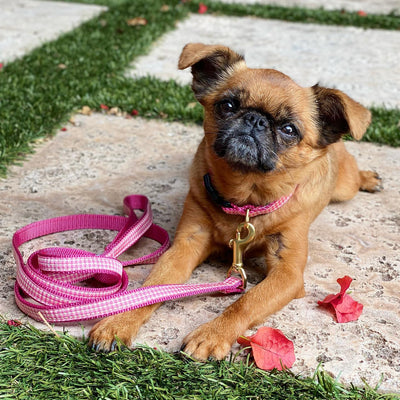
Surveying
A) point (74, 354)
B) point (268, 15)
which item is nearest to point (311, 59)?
point (268, 15)

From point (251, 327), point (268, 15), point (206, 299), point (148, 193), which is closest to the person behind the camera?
point (251, 327)

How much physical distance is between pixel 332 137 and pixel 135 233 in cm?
120

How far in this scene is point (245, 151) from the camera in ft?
9.39

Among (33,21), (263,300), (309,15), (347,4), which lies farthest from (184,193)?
(347,4)

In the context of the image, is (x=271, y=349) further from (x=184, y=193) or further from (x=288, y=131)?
(x=184, y=193)

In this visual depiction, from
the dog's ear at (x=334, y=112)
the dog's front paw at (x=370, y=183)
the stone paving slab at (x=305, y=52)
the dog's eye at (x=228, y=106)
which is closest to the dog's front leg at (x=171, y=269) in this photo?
the dog's eye at (x=228, y=106)

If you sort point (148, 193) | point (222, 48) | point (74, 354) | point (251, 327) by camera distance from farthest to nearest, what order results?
point (148, 193) < point (222, 48) < point (251, 327) < point (74, 354)

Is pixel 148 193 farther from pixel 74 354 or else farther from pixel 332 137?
pixel 74 354

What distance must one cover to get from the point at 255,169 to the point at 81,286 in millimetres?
1065

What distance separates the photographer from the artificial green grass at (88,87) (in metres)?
4.87

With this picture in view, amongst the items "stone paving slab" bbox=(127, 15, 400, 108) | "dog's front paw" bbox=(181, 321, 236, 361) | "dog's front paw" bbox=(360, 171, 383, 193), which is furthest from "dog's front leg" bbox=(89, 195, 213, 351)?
"stone paving slab" bbox=(127, 15, 400, 108)

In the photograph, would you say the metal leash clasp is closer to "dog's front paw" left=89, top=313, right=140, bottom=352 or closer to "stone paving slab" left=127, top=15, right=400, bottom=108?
"dog's front paw" left=89, top=313, right=140, bottom=352

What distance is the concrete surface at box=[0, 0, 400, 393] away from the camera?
8.93 ft

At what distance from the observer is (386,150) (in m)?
4.91
